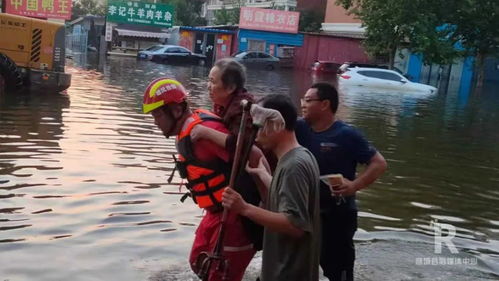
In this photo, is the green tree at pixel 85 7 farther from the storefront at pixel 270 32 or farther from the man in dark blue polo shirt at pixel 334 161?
the man in dark blue polo shirt at pixel 334 161

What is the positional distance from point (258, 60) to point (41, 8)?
16.9m

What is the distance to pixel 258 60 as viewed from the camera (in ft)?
140

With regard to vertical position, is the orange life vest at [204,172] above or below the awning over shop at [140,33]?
above

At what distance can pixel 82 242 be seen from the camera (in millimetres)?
5617

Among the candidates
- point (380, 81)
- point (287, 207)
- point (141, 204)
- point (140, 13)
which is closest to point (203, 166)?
point (287, 207)

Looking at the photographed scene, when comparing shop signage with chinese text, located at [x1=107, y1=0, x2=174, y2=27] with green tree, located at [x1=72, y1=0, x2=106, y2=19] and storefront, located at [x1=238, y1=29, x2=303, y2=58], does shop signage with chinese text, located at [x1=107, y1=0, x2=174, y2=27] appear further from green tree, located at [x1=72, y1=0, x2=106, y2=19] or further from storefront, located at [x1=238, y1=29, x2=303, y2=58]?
green tree, located at [x1=72, y1=0, x2=106, y2=19]

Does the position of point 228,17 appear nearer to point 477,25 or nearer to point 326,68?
point 326,68

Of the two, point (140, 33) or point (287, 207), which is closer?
point (287, 207)

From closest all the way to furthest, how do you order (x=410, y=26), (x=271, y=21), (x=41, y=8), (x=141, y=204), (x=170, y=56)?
1. (x=141, y=204)
2. (x=410, y=26)
3. (x=170, y=56)
4. (x=41, y=8)
5. (x=271, y=21)

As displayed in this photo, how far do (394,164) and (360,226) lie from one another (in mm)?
3878

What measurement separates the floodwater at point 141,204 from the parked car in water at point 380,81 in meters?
15.3

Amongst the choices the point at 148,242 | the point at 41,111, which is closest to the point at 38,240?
the point at 148,242

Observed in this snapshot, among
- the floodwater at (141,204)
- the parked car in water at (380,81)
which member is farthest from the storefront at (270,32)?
the floodwater at (141,204)

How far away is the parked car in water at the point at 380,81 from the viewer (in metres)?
29.0
